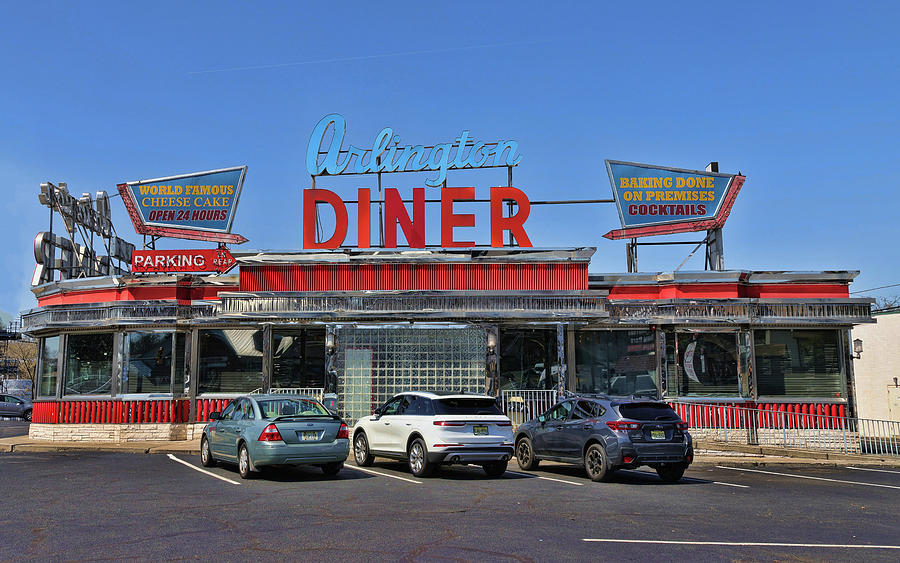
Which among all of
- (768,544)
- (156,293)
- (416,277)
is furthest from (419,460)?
(156,293)

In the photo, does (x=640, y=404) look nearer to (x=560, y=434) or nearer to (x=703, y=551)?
(x=560, y=434)

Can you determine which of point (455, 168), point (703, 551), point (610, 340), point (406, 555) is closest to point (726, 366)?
point (610, 340)

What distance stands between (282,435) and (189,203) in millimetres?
14587

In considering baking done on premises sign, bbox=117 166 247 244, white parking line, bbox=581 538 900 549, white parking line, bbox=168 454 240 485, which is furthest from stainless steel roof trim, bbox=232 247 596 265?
white parking line, bbox=581 538 900 549

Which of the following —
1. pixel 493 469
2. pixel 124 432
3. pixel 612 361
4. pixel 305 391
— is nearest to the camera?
pixel 493 469

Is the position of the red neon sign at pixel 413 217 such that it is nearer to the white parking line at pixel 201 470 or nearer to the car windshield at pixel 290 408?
the white parking line at pixel 201 470

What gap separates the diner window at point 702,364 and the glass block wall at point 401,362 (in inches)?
212

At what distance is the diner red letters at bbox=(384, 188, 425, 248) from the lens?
24.3m

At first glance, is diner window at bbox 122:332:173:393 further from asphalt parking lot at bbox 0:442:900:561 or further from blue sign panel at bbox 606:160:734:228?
blue sign panel at bbox 606:160:734:228

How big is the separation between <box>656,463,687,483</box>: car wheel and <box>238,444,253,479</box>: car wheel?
7.35 meters

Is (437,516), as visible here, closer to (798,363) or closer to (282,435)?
(282,435)

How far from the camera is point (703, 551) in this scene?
778 cm

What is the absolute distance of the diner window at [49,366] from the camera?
23.3 meters

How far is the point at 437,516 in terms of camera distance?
965 cm
